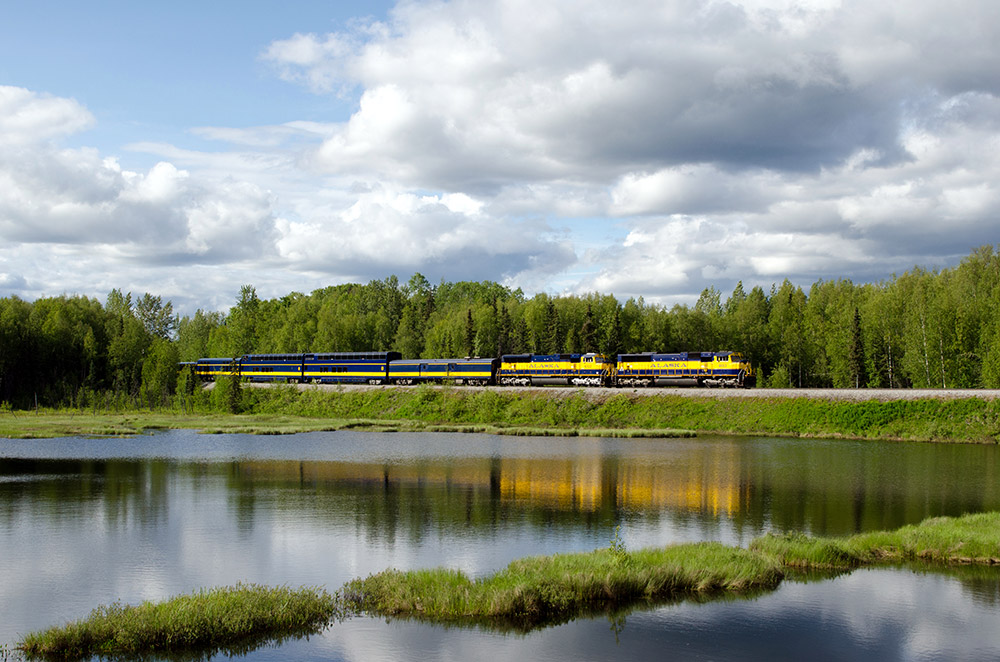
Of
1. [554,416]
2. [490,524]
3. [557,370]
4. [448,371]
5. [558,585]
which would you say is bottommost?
[554,416]

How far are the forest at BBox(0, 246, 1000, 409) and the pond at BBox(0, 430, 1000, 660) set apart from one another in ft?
127

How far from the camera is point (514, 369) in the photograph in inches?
3841

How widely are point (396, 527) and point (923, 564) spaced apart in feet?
59.9

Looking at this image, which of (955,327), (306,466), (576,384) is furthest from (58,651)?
(955,327)

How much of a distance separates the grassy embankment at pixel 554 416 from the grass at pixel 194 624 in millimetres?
52661

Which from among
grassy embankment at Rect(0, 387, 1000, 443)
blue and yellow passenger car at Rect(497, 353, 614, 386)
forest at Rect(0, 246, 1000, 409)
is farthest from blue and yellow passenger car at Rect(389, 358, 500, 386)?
forest at Rect(0, 246, 1000, 409)

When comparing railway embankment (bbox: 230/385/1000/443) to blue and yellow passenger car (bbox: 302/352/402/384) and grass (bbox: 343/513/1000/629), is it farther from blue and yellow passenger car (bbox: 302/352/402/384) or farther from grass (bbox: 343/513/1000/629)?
grass (bbox: 343/513/1000/629)

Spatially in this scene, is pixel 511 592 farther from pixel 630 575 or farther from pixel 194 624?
pixel 194 624

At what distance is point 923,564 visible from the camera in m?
25.6

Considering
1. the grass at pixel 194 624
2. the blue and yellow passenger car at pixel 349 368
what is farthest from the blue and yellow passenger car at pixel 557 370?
the grass at pixel 194 624

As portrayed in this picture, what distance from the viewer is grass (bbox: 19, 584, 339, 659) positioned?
17266 mm

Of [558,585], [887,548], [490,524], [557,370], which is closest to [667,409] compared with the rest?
[557,370]

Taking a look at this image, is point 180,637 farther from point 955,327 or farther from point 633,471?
point 955,327

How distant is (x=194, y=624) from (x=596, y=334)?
383ft
